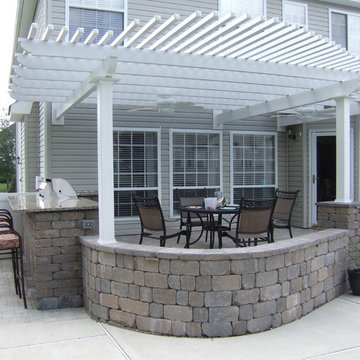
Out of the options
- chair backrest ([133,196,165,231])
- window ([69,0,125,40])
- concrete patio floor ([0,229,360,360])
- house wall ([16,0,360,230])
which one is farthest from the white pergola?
window ([69,0,125,40])

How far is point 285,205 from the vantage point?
6656 millimetres

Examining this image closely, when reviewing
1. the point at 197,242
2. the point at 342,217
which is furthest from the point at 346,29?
the point at 197,242

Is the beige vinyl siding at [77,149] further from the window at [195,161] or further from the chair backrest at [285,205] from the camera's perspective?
the chair backrest at [285,205]

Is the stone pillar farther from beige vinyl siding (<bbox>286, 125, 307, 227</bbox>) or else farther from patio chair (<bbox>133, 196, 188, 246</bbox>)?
beige vinyl siding (<bbox>286, 125, 307, 227</bbox>)

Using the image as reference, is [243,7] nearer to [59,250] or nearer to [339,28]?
[339,28]

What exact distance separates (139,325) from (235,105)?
4.72m

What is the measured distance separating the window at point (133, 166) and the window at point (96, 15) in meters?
1.84

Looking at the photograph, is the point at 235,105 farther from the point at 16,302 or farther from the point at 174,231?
the point at 16,302

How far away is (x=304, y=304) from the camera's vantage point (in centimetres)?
443

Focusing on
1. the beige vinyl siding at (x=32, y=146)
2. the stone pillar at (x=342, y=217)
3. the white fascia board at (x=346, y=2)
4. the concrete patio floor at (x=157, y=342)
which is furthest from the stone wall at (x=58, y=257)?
the white fascia board at (x=346, y=2)

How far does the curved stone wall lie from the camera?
385cm

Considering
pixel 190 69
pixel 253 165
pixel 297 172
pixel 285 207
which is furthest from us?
pixel 297 172

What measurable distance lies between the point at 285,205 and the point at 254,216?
1591 mm

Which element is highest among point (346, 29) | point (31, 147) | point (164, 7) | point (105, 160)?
point (346, 29)
